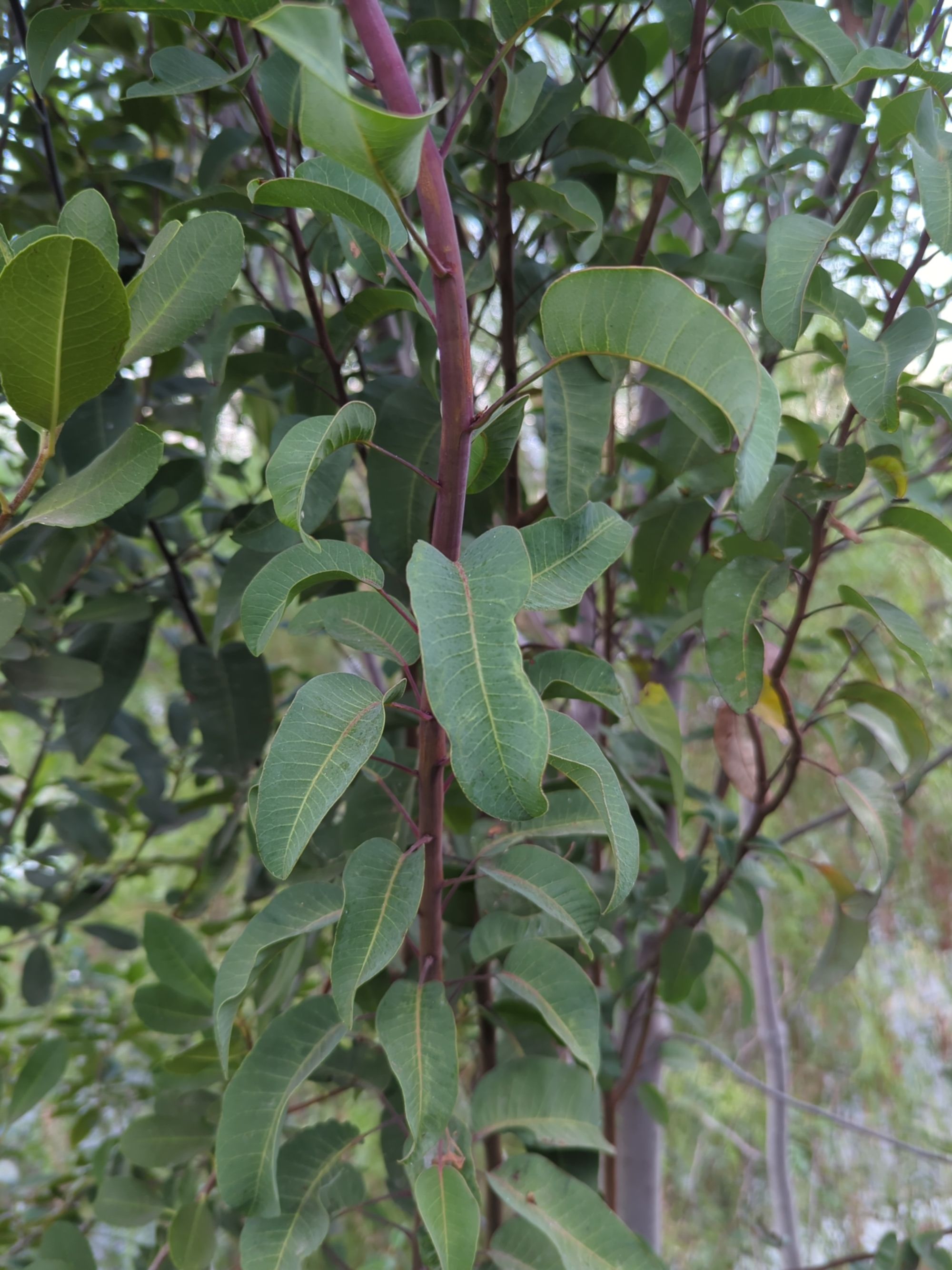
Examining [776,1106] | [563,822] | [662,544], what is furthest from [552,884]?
[776,1106]

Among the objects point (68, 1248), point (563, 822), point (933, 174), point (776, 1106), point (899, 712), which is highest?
point (933, 174)

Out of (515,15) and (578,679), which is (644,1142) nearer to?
(578,679)

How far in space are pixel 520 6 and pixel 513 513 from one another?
26 centimetres

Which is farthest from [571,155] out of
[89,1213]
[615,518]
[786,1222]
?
[89,1213]

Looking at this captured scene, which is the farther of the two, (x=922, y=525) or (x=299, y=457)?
(x=922, y=525)

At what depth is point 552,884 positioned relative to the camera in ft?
1.28

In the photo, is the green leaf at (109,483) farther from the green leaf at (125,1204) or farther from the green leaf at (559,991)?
the green leaf at (125,1204)

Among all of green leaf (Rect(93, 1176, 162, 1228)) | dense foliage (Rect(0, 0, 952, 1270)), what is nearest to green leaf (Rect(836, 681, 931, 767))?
dense foliage (Rect(0, 0, 952, 1270))

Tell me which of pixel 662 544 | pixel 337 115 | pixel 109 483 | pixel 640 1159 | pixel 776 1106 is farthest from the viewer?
pixel 776 1106

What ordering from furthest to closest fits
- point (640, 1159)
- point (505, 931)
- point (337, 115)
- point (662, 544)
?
1. point (640, 1159)
2. point (662, 544)
3. point (505, 931)
4. point (337, 115)

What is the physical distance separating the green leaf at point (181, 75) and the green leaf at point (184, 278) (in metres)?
0.09

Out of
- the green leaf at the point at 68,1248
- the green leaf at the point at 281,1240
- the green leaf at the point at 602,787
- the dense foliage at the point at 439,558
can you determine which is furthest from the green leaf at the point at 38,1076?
the green leaf at the point at 602,787

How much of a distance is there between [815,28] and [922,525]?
0.23 meters

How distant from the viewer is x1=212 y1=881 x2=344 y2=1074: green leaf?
35cm
